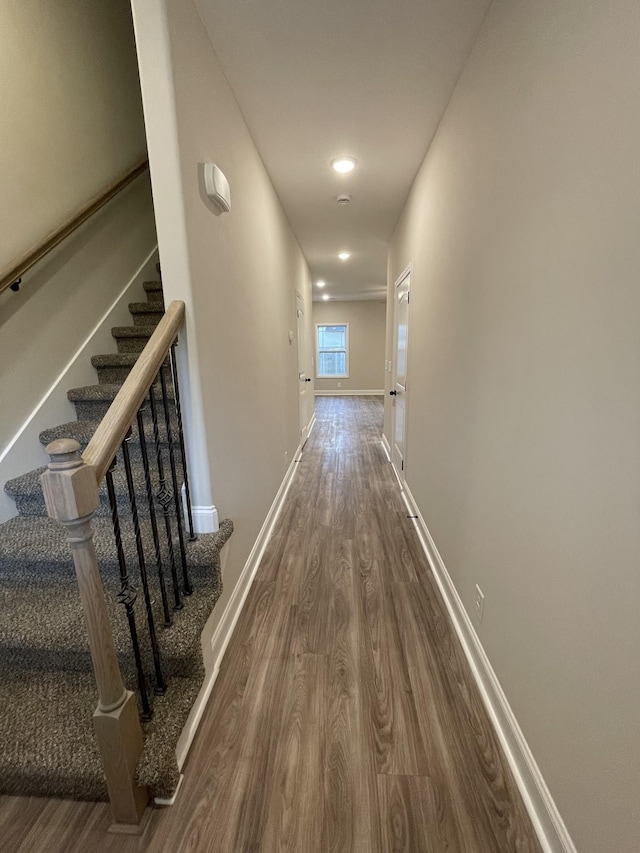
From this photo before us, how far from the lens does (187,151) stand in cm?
130

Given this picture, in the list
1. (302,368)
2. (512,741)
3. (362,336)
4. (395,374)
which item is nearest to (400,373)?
(395,374)

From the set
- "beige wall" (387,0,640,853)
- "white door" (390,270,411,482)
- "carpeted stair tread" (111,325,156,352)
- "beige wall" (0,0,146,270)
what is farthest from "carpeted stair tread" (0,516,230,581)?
"white door" (390,270,411,482)

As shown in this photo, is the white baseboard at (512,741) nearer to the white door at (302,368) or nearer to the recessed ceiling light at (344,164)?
the recessed ceiling light at (344,164)

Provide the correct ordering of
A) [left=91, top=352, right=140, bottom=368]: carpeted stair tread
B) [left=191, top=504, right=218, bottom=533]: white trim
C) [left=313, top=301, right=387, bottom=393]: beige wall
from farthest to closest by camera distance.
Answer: [left=313, top=301, right=387, bottom=393]: beige wall, [left=91, top=352, right=140, bottom=368]: carpeted stair tread, [left=191, top=504, right=218, bottom=533]: white trim

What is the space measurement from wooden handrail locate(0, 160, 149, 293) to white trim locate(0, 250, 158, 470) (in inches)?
20.8

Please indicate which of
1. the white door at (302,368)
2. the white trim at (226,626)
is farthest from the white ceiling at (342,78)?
the white trim at (226,626)

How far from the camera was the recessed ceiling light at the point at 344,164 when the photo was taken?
2.47m

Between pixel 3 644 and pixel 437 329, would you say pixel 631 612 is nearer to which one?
pixel 437 329

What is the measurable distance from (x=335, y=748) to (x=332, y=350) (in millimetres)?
9326

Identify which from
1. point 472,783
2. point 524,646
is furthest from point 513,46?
point 472,783

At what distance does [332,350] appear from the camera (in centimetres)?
989

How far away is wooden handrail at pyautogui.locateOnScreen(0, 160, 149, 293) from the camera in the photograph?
160 cm

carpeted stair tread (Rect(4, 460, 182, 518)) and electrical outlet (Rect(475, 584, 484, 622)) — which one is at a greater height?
carpeted stair tread (Rect(4, 460, 182, 518))

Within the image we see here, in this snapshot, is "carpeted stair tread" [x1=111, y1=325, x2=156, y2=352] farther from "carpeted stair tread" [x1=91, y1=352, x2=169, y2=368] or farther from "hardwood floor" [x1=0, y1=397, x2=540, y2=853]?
"hardwood floor" [x1=0, y1=397, x2=540, y2=853]
